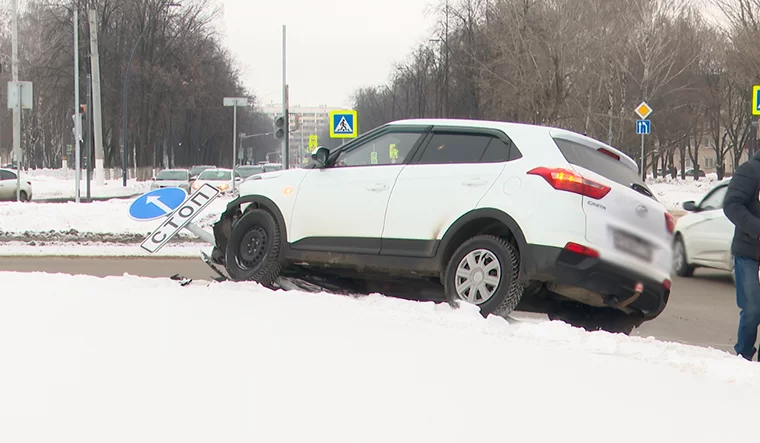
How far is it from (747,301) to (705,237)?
658cm

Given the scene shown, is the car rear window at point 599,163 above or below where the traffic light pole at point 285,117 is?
below

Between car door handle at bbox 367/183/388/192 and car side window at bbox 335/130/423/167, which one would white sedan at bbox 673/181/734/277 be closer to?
car side window at bbox 335/130/423/167

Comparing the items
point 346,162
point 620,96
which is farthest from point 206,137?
point 346,162

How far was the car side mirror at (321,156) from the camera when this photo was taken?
27.6ft

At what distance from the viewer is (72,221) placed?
1880 centimetres

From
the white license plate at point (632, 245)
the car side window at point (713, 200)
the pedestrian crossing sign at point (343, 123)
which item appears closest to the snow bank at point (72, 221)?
the pedestrian crossing sign at point (343, 123)

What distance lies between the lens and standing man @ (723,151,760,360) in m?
6.10

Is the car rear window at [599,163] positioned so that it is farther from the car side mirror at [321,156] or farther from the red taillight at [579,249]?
the car side mirror at [321,156]

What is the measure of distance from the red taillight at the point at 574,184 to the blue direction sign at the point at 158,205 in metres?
4.24

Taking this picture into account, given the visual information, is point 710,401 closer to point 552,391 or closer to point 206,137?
point 552,391

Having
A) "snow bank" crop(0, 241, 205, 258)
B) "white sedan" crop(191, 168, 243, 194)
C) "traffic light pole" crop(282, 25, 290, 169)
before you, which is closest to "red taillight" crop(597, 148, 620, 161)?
"snow bank" crop(0, 241, 205, 258)

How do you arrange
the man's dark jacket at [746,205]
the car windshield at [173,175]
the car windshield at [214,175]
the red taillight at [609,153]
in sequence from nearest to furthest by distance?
the man's dark jacket at [746,205]
the red taillight at [609,153]
the car windshield at [214,175]
the car windshield at [173,175]

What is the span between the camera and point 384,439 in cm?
382

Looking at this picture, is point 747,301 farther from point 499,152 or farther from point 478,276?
point 499,152
